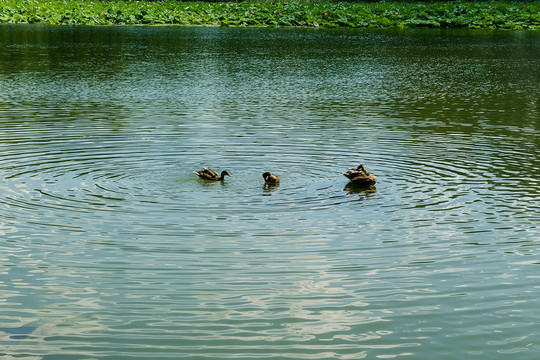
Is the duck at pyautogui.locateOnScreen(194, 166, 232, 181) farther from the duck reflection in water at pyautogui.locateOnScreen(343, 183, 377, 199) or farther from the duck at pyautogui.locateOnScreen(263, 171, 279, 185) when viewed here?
the duck reflection in water at pyautogui.locateOnScreen(343, 183, 377, 199)

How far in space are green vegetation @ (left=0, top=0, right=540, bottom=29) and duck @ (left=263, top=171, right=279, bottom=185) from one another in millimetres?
55147

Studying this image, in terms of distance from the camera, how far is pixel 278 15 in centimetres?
7062

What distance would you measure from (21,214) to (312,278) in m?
4.86

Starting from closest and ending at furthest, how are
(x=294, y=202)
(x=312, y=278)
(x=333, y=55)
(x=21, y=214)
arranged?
(x=312, y=278) → (x=21, y=214) → (x=294, y=202) → (x=333, y=55)

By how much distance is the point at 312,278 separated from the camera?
934 cm

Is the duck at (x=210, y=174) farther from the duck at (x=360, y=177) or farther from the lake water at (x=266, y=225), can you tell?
the duck at (x=360, y=177)

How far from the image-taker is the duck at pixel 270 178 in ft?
44.9

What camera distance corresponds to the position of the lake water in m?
7.91

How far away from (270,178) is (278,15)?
5860 cm

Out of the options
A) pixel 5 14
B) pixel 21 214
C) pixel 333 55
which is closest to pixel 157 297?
pixel 21 214

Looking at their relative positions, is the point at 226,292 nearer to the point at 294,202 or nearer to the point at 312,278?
the point at 312,278

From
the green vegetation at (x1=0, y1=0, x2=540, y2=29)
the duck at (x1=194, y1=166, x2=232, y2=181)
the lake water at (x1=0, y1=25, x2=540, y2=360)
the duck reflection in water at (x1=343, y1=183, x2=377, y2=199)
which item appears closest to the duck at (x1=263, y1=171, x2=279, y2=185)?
the lake water at (x1=0, y1=25, x2=540, y2=360)

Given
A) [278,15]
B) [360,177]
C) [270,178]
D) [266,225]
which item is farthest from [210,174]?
[278,15]

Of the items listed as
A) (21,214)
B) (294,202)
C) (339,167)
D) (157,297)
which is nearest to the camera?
(157,297)
